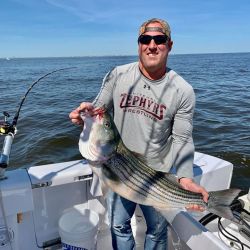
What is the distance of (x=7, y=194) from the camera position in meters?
3.21

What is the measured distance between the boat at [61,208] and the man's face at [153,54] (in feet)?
4.69

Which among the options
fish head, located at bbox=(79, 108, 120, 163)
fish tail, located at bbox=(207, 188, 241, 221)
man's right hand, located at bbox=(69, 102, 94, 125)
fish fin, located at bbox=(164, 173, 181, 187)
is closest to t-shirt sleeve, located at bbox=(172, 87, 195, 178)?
fish fin, located at bbox=(164, 173, 181, 187)

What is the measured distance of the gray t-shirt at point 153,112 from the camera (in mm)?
3033

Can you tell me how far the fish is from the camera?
252cm

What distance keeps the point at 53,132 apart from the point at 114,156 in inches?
412

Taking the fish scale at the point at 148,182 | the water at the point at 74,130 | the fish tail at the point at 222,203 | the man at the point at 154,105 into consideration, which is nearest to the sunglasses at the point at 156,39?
the man at the point at 154,105

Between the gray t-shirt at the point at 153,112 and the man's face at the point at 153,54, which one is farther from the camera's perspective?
the gray t-shirt at the point at 153,112

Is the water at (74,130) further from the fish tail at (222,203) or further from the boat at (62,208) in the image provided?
the fish tail at (222,203)

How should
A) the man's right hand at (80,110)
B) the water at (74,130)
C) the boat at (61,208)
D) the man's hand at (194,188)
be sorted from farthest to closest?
1. the water at (74,130)
2. the boat at (61,208)
3. the man's hand at (194,188)
4. the man's right hand at (80,110)

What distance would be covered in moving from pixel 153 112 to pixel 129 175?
69 cm

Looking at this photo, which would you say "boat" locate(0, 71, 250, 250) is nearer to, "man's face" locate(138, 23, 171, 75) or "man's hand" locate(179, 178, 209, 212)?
"man's hand" locate(179, 178, 209, 212)

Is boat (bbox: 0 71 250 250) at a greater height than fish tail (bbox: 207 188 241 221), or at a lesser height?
lesser

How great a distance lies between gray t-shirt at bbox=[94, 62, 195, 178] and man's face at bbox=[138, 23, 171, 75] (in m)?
0.16

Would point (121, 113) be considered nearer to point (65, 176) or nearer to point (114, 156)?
point (114, 156)
